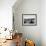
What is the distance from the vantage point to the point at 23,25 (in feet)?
19.2

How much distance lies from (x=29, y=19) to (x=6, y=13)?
5.01 feet

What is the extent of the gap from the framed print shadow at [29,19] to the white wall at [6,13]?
1304 mm

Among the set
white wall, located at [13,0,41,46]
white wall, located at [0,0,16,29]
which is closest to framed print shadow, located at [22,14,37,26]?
white wall, located at [13,0,41,46]

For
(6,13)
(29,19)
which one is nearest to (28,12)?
(29,19)

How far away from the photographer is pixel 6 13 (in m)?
4.62

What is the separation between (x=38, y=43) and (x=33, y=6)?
1877mm

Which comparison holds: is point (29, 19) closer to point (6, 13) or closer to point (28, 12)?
point (28, 12)

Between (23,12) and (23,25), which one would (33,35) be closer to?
(23,25)

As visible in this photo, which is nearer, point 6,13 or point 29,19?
point 6,13

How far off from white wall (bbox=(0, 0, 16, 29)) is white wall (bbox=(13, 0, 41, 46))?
1.21m

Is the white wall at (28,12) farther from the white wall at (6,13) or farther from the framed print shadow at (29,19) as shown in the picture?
the white wall at (6,13)

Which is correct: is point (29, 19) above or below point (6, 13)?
below

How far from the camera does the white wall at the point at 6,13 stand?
455 cm

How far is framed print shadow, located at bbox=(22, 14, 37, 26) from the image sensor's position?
577cm
